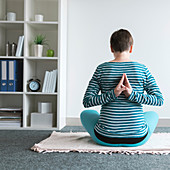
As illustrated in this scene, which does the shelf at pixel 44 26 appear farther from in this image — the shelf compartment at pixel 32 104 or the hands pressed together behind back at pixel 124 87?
the hands pressed together behind back at pixel 124 87

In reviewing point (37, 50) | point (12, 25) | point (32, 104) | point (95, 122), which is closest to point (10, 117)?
point (32, 104)

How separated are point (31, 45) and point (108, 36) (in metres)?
0.89

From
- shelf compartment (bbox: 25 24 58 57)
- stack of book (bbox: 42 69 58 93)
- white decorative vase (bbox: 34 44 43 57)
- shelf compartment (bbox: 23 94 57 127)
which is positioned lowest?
shelf compartment (bbox: 23 94 57 127)

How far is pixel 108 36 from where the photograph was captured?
3279mm

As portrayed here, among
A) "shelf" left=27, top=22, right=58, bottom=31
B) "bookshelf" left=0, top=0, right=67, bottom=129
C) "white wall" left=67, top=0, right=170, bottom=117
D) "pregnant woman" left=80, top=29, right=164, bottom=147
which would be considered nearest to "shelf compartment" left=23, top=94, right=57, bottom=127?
"bookshelf" left=0, top=0, right=67, bottom=129

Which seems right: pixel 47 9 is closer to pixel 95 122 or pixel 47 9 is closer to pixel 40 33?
pixel 40 33

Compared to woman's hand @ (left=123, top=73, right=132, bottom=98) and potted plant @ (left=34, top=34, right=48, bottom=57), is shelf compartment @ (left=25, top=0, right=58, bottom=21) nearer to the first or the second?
potted plant @ (left=34, top=34, right=48, bottom=57)

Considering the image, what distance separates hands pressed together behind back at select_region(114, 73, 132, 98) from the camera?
1.78 meters

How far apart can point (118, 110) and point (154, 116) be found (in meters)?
0.40

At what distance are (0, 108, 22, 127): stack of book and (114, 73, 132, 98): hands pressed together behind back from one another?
57.7 inches

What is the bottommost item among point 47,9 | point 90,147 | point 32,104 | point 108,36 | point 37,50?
point 90,147

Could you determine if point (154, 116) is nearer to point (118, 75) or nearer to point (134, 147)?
point (134, 147)

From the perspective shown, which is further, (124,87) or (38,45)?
(38,45)

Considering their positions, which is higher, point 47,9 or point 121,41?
point 47,9
